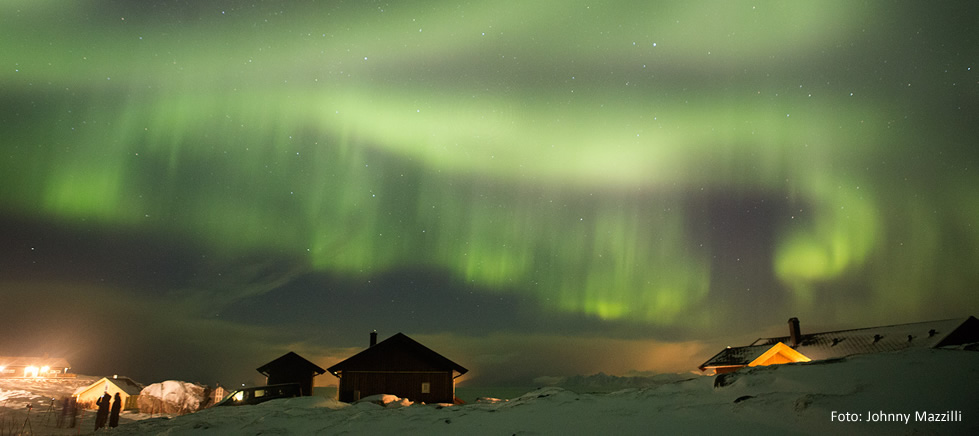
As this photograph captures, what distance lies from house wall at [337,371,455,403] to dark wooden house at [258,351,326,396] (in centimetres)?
907

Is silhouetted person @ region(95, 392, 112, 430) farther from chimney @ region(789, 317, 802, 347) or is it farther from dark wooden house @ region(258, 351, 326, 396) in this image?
chimney @ region(789, 317, 802, 347)

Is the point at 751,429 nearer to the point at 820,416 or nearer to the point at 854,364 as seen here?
the point at 820,416

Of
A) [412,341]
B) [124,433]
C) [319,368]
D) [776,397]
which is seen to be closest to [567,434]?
[776,397]

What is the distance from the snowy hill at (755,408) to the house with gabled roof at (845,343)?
1126 inches

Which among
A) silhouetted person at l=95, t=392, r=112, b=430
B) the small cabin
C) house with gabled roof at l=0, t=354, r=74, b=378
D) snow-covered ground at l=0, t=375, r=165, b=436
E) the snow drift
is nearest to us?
silhouetted person at l=95, t=392, r=112, b=430

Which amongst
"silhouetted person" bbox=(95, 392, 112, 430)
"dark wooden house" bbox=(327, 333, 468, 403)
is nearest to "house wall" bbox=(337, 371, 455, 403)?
"dark wooden house" bbox=(327, 333, 468, 403)

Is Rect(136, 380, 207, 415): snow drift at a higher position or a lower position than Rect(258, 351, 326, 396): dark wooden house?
lower

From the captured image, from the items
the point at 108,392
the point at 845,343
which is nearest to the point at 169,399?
the point at 108,392

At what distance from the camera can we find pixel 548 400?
13.6 meters

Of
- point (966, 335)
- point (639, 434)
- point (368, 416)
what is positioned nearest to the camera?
point (639, 434)

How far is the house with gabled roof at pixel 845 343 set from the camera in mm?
37156

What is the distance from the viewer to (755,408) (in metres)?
9.88

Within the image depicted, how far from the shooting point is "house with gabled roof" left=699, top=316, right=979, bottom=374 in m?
37.2

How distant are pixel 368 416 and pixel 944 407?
13.6m
